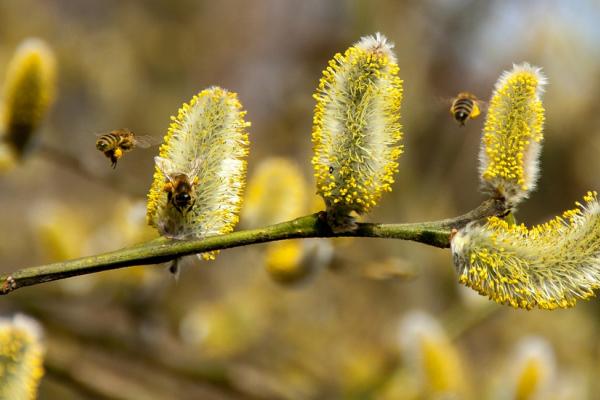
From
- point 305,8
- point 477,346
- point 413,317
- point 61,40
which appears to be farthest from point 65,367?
point 305,8

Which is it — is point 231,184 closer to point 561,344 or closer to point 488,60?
point 561,344

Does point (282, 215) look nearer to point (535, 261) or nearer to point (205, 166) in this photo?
point (205, 166)

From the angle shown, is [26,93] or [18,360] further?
[26,93]

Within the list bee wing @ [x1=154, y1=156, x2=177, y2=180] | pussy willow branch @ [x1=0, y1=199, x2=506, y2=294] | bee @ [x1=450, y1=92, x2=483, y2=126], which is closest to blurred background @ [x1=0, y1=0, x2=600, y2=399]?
bee @ [x1=450, y1=92, x2=483, y2=126]

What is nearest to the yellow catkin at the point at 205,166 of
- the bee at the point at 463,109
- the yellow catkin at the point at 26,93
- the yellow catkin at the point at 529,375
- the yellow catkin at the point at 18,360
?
the yellow catkin at the point at 18,360

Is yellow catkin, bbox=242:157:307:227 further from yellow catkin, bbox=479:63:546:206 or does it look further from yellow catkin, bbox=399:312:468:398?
yellow catkin, bbox=479:63:546:206

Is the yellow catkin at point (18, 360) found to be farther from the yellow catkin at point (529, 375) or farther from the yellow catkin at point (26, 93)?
the yellow catkin at point (529, 375)

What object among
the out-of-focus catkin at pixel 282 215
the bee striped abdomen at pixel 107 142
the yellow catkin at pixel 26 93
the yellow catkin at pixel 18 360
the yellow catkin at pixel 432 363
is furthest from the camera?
the yellow catkin at pixel 432 363

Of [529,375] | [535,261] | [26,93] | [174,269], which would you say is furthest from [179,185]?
[529,375]
